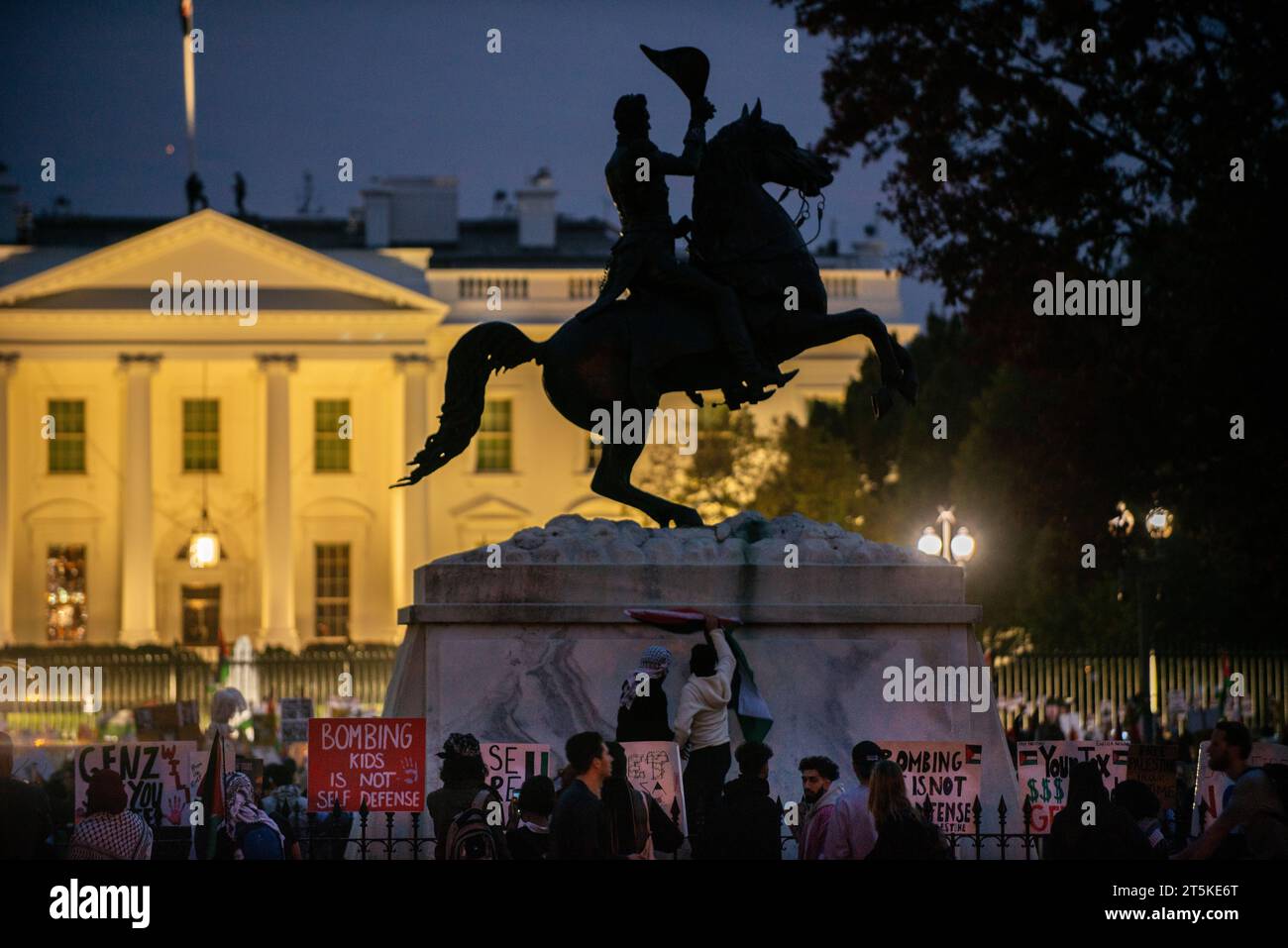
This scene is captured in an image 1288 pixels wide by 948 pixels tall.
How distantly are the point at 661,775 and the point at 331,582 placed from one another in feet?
162

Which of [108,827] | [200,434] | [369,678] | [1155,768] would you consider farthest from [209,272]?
[108,827]

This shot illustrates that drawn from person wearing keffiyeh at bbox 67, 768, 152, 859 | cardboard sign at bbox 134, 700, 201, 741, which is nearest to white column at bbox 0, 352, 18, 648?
cardboard sign at bbox 134, 700, 201, 741

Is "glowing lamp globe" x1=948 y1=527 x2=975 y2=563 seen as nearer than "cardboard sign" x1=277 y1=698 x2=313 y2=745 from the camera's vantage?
No

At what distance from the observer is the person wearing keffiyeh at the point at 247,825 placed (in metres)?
11.2

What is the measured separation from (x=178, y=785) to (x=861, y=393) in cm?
4416

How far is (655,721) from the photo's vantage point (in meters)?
12.9

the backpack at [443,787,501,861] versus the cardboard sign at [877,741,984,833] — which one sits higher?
the cardboard sign at [877,741,984,833]

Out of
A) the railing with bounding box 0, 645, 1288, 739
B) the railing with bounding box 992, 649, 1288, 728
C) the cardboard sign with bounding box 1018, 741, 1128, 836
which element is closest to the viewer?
the cardboard sign with bounding box 1018, 741, 1128, 836

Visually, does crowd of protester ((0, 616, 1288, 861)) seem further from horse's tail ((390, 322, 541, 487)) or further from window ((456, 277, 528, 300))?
window ((456, 277, 528, 300))

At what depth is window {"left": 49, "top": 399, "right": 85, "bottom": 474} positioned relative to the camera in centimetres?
5884

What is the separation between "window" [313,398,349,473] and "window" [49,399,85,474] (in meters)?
5.52

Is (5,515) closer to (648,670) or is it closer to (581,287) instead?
(581,287)

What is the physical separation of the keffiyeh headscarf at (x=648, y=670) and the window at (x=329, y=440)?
47280 millimetres
